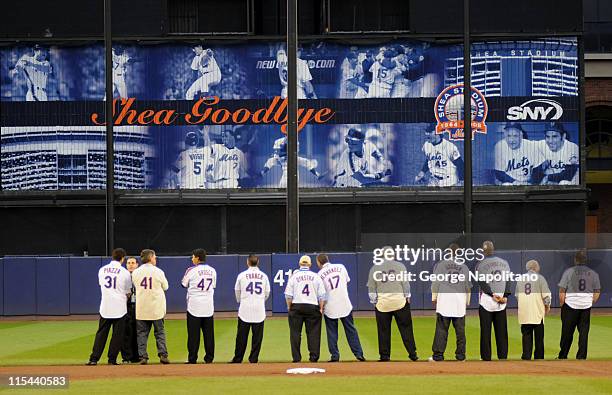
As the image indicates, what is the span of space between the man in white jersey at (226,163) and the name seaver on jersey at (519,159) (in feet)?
30.0

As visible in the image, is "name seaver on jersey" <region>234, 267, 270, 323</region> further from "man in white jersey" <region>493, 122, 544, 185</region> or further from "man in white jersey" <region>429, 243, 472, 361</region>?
"man in white jersey" <region>493, 122, 544, 185</region>

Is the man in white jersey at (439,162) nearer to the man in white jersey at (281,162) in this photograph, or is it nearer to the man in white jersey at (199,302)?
the man in white jersey at (281,162)

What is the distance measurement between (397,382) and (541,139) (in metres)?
27.9

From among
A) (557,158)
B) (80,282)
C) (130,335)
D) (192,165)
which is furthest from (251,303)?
(557,158)

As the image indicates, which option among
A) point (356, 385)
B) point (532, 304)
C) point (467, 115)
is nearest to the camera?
point (356, 385)

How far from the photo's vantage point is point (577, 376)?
18.2m

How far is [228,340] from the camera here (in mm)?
26469

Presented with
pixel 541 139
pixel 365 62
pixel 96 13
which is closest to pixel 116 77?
pixel 96 13

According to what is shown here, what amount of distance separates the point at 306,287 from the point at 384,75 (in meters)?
23.7

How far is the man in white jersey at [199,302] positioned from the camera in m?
20.9

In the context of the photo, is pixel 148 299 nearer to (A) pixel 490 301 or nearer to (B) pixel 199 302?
(B) pixel 199 302

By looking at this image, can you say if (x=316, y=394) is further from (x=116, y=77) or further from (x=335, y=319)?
(x=116, y=77)

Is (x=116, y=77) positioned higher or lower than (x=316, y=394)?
higher

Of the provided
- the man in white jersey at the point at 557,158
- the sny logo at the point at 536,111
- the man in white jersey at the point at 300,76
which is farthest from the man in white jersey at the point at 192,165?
the man in white jersey at the point at 557,158
